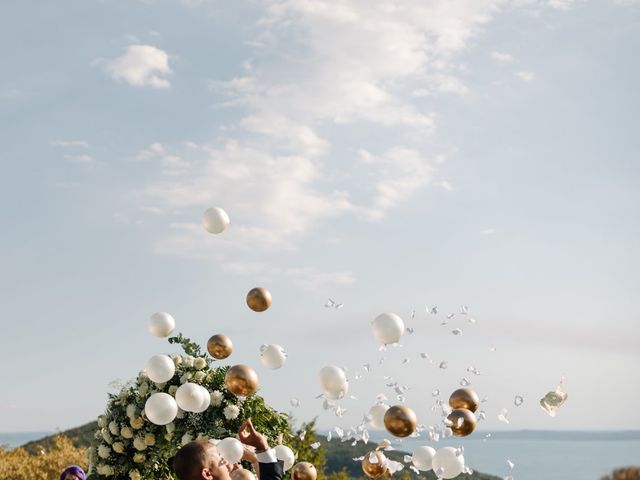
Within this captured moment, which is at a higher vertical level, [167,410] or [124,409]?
[167,410]

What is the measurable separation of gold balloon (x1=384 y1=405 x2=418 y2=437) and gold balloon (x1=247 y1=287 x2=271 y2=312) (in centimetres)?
211

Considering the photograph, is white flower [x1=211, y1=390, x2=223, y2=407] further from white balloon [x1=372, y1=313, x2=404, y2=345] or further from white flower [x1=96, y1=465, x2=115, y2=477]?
white balloon [x1=372, y1=313, x2=404, y2=345]

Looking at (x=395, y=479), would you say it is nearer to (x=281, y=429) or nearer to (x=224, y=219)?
(x=281, y=429)

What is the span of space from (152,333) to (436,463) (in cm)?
354

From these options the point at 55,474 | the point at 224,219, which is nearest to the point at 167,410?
the point at 224,219

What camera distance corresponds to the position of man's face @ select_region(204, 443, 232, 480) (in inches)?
170

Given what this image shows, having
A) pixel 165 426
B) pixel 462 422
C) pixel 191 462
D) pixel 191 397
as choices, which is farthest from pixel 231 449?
pixel 165 426

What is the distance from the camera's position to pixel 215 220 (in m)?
8.19

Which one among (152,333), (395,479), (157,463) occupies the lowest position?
(395,479)

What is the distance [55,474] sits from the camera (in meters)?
15.8

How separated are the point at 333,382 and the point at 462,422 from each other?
118 centimetres

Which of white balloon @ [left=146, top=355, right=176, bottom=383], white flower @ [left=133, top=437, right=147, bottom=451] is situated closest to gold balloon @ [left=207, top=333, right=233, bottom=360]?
white balloon @ [left=146, top=355, right=176, bottom=383]

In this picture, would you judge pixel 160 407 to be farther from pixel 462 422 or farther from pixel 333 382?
pixel 462 422

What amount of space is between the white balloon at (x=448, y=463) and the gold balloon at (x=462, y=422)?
165 millimetres
